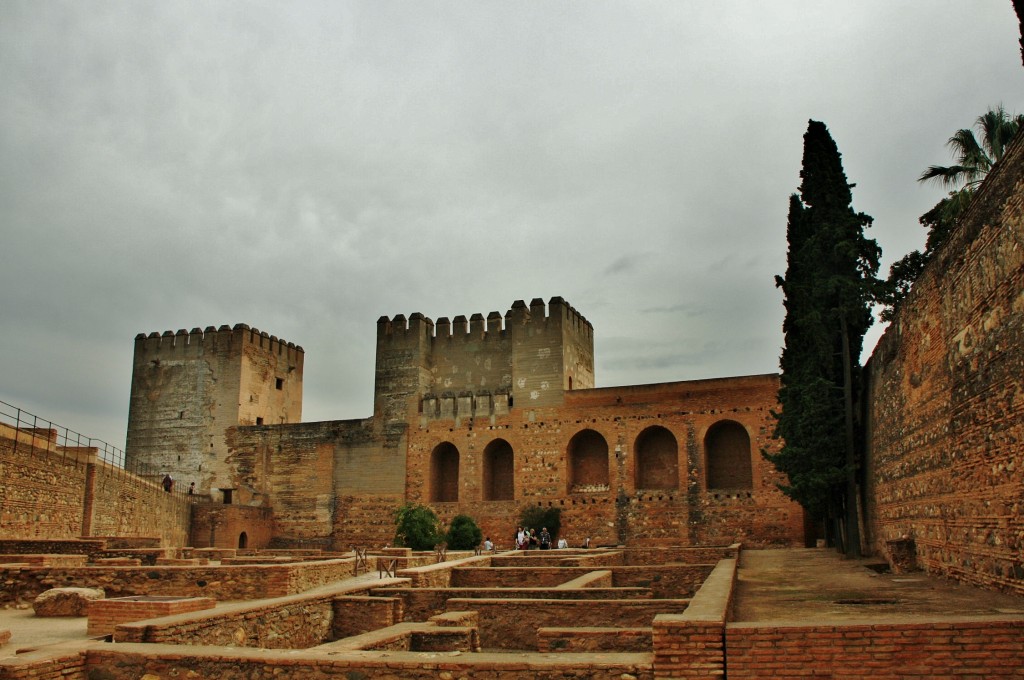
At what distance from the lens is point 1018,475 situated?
7.94 m

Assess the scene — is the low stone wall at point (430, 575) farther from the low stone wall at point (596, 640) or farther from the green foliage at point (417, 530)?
the green foliage at point (417, 530)

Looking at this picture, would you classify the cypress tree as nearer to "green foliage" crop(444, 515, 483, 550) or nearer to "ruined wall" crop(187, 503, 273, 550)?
"green foliage" crop(444, 515, 483, 550)

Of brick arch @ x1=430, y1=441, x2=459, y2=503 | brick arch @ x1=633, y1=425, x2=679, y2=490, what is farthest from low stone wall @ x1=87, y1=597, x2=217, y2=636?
brick arch @ x1=430, y1=441, x2=459, y2=503

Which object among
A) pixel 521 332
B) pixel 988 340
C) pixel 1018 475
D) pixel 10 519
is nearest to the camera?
pixel 1018 475

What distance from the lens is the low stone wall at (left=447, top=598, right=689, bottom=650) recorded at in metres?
9.73

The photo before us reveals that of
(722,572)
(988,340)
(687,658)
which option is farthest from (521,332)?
(687,658)

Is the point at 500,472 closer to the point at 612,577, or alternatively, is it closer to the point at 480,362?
the point at 480,362

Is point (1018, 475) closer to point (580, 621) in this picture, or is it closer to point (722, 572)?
point (722, 572)

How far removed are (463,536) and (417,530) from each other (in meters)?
1.49

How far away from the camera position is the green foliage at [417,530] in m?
25.2

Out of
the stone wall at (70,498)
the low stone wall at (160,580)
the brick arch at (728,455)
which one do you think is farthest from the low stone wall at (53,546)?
the brick arch at (728,455)

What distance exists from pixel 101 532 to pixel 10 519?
388cm

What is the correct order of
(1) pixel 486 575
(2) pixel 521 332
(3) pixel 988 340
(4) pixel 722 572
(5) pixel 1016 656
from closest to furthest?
(5) pixel 1016 656
(3) pixel 988 340
(4) pixel 722 572
(1) pixel 486 575
(2) pixel 521 332

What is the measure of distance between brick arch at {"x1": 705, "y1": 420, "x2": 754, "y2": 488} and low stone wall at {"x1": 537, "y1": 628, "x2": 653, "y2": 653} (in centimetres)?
1862
